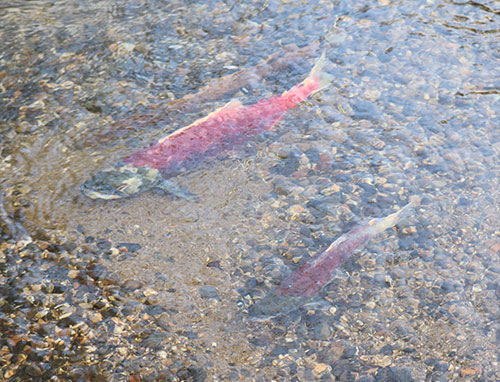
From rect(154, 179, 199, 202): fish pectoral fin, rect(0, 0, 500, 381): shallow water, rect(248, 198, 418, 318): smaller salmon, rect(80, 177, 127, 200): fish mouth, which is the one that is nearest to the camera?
rect(0, 0, 500, 381): shallow water

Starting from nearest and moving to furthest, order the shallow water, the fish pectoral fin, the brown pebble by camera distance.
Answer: the brown pebble, the shallow water, the fish pectoral fin

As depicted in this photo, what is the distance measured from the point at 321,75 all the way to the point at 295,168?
1135mm

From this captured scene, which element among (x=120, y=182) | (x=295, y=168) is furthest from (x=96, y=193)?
(x=295, y=168)

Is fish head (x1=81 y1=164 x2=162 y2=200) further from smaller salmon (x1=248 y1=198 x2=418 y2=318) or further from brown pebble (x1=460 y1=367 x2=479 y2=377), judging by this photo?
brown pebble (x1=460 y1=367 x2=479 y2=377)

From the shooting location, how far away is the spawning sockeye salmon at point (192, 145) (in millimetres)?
3924

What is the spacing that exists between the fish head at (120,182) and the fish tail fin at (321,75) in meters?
1.72

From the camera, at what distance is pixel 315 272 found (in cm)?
339

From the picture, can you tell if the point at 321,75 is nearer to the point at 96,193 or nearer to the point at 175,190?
the point at 175,190

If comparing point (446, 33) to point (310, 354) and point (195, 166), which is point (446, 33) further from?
point (310, 354)

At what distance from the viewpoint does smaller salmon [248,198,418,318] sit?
10.6 ft

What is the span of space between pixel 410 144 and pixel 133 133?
2.21m

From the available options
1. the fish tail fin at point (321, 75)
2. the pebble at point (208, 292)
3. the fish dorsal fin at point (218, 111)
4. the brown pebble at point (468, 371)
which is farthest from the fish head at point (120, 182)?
the brown pebble at point (468, 371)

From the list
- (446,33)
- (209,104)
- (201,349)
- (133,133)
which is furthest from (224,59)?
(201,349)

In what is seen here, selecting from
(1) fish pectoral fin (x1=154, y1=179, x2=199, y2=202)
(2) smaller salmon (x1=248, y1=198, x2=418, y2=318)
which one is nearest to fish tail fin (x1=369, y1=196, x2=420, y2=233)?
(2) smaller salmon (x1=248, y1=198, x2=418, y2=318)
